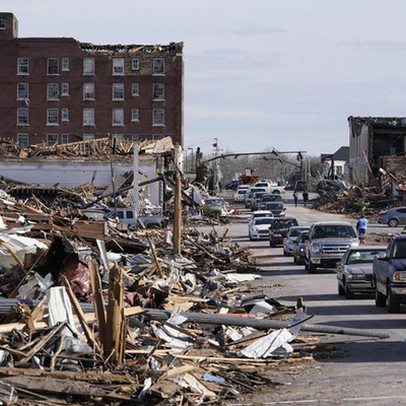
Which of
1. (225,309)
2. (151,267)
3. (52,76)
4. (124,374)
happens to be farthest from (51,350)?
(52,76)

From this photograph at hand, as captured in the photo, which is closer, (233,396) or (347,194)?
(233,396)

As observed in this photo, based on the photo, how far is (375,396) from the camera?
13289 mm

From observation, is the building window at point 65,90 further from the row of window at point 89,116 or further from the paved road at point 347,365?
the paved road at point 347,365

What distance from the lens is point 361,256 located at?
28.7 m

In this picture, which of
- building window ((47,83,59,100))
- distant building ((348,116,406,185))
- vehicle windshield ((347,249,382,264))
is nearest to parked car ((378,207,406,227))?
distant building ((348,116,406,185))

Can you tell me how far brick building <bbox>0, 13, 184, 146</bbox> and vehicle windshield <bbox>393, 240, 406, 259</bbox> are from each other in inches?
3388

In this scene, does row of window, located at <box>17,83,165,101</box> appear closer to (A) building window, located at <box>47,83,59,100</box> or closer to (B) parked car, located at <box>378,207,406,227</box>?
(A) building window, located at <box>47,83,59,100</box>

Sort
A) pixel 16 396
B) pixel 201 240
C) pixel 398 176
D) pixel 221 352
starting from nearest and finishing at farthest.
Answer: pixel 16 396 < pixel 221 352 < pixel 201 240 < pixel 398 176

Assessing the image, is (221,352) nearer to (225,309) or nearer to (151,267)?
(225,309)

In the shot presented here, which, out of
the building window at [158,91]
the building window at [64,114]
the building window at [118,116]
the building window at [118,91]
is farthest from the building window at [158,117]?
the building window at [64,114]

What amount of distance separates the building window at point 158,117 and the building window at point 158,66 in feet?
12.5

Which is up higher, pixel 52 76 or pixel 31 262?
pixel 52 76

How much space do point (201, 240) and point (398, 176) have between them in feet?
173

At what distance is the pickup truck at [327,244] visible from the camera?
37.0 metres
